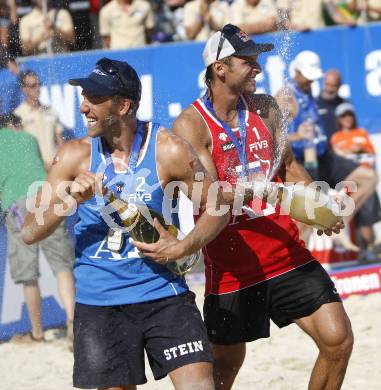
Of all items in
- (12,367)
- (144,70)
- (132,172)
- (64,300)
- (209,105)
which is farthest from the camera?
(144,70)

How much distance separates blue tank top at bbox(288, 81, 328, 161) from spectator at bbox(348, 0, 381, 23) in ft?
5.00

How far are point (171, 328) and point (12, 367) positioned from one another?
9.58ft

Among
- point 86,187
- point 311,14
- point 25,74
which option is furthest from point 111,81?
point 311,14

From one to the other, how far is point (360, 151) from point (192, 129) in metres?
4.85

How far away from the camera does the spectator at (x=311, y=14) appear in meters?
9.34

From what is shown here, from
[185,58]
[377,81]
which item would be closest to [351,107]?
[377,81]

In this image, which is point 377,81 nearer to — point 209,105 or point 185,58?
point 185,58

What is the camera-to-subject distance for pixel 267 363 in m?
6.36

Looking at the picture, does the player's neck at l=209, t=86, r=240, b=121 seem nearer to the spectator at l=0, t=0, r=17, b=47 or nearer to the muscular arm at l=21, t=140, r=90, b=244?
the muscular arm at l=21, t=140, r=90, b=244

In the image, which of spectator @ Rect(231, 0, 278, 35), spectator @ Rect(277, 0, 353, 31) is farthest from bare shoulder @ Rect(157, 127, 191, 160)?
spectator @ Rect(277, 0, 353, 31)

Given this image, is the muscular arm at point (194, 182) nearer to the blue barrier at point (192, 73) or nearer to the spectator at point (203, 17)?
the blue barrier at point (192, 73)

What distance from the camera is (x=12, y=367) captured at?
6.61m

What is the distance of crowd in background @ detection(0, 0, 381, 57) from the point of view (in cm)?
890

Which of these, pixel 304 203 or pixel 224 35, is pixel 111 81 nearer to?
pixel 224 35
